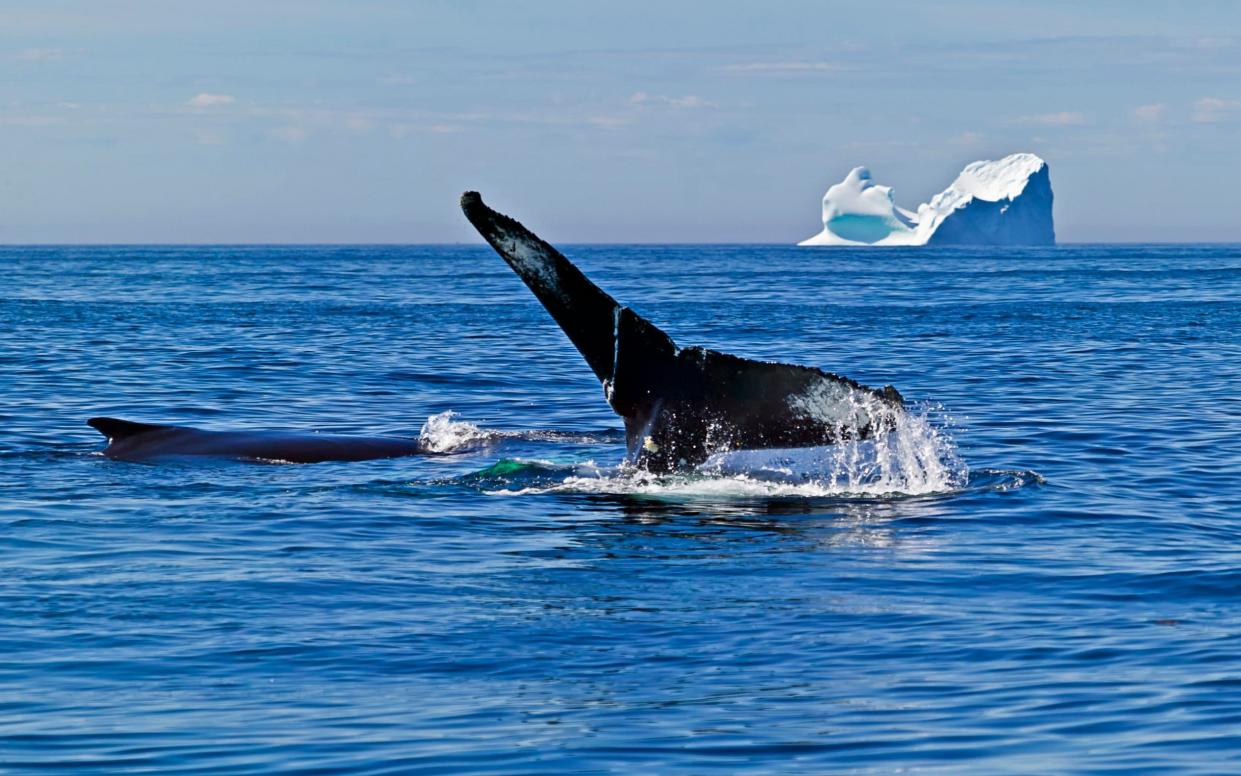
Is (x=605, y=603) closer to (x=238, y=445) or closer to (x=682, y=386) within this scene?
(x=682, y=386)

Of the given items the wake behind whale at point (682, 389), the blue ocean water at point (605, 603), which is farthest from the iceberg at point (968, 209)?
the wake behind whale at point (682, 389)

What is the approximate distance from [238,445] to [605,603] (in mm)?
5902

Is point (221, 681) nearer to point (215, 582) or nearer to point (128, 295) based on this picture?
point (215, 582)

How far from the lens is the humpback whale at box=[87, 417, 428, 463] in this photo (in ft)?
44.8

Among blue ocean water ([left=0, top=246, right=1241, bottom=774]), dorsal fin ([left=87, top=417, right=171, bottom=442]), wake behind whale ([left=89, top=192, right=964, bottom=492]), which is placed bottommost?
blue ocean water ([left=0, top=246, right=1241, bottom=774])

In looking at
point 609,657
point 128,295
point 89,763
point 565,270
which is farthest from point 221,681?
point 128,295

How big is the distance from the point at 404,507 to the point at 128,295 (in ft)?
166

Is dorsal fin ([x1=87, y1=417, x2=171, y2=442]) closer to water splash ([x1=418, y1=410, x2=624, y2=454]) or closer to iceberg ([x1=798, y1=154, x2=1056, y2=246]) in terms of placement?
water splash ([x1=418, y1=410, x2=624, y2=454])

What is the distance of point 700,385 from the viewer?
9945 mm

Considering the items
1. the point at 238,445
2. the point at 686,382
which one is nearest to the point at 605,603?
the point at 686,382

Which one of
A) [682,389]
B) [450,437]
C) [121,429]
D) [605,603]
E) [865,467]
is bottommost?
[605,603]

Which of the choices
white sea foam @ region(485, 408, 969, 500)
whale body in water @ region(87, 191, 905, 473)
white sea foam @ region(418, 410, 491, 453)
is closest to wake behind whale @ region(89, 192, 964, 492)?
whale body in water @ region(87, 191, 905, 473)

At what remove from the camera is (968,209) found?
161375 millimetres

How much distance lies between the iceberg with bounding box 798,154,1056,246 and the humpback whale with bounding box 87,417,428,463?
14688 cm
